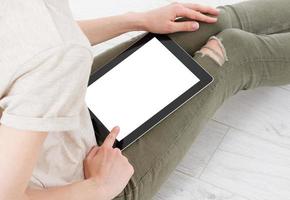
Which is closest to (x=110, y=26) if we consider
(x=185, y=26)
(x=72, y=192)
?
(x=185, y=26)

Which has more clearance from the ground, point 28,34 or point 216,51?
point 28,34

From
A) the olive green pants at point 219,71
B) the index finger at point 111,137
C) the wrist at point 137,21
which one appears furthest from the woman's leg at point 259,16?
the index finger at point 111,137

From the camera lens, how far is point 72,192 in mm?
675

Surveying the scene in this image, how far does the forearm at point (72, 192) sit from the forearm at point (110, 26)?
34 centimetres

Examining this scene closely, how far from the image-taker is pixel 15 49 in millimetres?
469

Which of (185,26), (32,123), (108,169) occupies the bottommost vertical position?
(108,169)

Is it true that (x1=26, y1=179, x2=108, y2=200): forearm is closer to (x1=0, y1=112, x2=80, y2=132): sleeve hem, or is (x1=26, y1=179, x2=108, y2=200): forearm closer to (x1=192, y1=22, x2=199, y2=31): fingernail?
(x1=0, y1=112, x2=80, y2=132): sleeve hem

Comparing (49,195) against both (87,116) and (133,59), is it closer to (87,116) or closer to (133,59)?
(87,116)

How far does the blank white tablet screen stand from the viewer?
829 millimetres

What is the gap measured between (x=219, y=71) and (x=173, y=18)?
0.15m

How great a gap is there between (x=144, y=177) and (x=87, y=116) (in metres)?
0.18

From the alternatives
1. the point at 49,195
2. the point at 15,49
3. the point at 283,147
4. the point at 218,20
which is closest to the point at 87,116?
the point at 49,195

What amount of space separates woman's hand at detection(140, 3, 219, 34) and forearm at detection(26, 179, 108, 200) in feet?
1.16

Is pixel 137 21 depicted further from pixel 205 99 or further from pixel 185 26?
pixel 205 99
